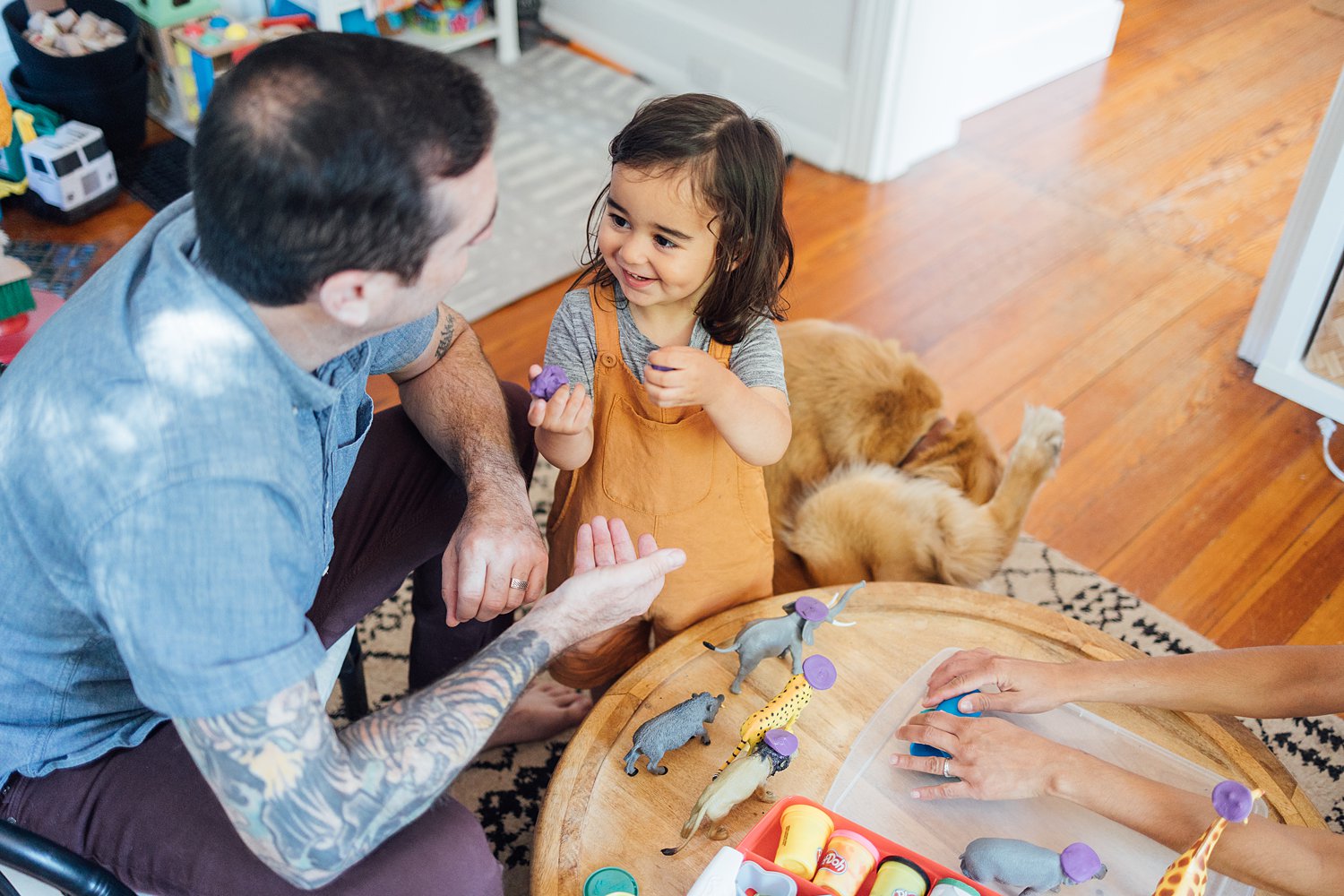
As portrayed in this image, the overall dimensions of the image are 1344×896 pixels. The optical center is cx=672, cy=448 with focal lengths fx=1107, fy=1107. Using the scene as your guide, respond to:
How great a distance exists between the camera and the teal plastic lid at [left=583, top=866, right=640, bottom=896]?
1025 mm

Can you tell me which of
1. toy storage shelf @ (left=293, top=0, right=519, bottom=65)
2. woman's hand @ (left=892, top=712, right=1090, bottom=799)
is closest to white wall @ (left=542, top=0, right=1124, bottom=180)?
toy storage shelf @ (left=293, top=0, right=519, bottom=65)

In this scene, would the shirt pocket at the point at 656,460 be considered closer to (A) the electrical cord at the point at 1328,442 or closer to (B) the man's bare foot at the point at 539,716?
(B) the man's bare foot at the point at 539,716

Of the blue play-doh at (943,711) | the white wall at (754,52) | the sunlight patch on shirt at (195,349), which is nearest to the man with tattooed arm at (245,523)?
the sunlight patch on shirt at (195,349)

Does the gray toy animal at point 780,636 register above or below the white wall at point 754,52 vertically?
above

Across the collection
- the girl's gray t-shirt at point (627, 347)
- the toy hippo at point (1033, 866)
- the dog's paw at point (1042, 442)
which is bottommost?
the dog's paw at point (1042, 442)

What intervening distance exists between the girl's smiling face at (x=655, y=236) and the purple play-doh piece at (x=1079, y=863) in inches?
26.9

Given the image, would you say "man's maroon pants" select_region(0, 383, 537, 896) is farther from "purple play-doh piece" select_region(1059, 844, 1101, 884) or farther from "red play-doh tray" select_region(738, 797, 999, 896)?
"purple play-doh piece" select_region(1059, 844, 1101, 884)

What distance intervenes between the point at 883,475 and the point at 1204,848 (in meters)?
0.84

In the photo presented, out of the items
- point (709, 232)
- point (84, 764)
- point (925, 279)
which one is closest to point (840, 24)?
point (925, 279)

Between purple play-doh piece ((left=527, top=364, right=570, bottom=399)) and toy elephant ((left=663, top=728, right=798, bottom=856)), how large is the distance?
0.42m

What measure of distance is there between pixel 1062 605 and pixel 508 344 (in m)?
1.24

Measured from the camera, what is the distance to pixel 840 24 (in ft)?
9.15

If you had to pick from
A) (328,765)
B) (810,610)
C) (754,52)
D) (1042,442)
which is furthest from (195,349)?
(754,52)

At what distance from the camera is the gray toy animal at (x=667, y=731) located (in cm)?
113
